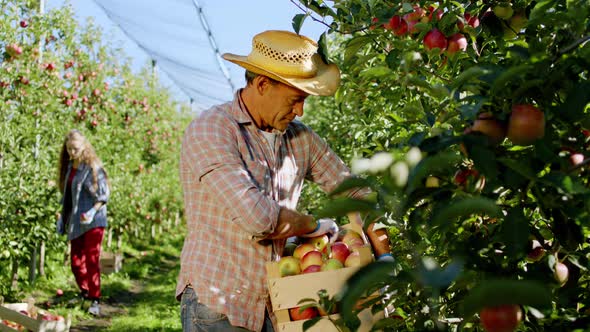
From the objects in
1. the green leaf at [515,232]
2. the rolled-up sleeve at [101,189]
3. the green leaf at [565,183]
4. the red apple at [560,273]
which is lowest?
the rolled-up sleeve at [101,189]

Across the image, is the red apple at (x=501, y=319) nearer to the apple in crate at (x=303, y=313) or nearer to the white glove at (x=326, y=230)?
the apple in crate at (x=303, y=313)

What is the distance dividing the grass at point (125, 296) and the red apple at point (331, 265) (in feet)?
12.7

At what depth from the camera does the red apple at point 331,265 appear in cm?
200

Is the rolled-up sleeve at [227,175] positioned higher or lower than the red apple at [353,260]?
higher

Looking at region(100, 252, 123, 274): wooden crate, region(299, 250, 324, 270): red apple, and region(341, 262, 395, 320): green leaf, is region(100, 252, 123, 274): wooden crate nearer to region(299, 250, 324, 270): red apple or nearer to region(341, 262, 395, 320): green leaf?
region(299, 250, 324, 270): red apple

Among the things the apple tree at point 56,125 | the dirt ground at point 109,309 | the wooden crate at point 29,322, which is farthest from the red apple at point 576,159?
the apple tree at point 56,125

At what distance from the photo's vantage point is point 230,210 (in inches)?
79.4

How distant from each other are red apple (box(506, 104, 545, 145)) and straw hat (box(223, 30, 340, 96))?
0.91 meters

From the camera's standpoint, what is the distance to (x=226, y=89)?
10.6 metres

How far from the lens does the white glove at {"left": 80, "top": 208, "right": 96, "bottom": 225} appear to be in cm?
593

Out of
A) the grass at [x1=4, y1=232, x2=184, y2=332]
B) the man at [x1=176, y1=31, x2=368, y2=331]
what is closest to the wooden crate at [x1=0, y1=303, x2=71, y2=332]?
the grass at [x1=4, y1=232, x2=184, y2=332]

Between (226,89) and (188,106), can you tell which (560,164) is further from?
(188,106)

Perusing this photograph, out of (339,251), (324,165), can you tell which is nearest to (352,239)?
(339,251)

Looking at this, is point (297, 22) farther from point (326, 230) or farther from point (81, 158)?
point (81, 158)
